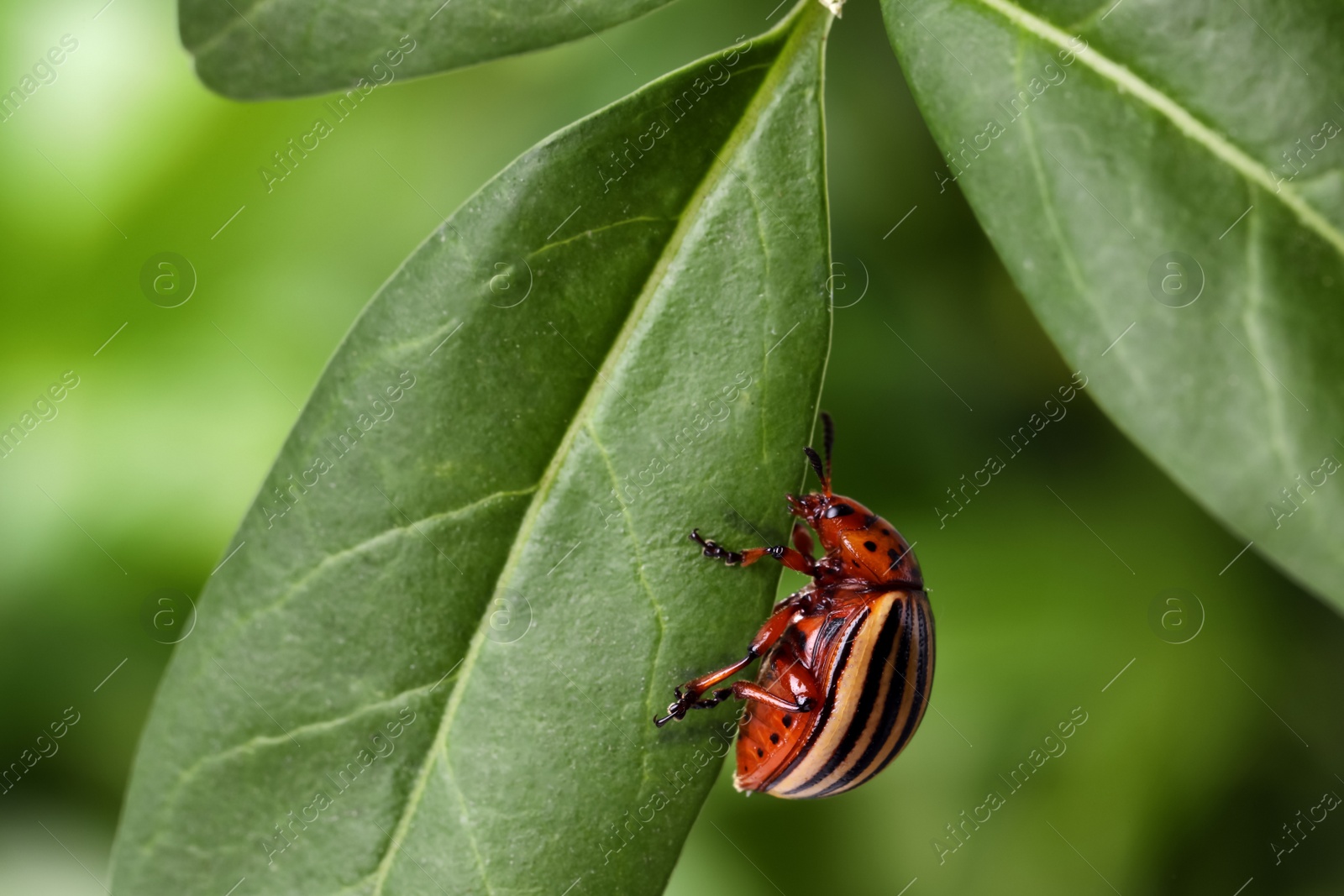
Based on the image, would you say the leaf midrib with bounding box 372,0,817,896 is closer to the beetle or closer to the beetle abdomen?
the beetle

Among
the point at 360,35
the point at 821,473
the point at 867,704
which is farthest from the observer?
the point at 821,473

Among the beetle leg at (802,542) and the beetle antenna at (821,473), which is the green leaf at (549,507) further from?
the beetle leg at (802,542)

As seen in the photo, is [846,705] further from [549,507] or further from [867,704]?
[549,507]

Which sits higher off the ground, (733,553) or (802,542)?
(733,553)

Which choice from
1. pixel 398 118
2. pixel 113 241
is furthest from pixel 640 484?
pixel 113 241

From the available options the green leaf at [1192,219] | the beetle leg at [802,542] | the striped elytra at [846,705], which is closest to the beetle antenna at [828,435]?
the beetle leg at [802,542]

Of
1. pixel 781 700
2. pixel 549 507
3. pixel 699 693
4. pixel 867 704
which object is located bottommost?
pixel 867 704

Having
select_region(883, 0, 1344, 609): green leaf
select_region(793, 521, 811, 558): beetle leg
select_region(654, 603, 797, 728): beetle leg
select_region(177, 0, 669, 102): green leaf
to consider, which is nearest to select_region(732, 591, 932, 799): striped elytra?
select_region(793, 521, 811, 558): beetle leg

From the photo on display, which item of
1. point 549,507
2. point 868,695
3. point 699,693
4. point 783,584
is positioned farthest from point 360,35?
point 783,584
